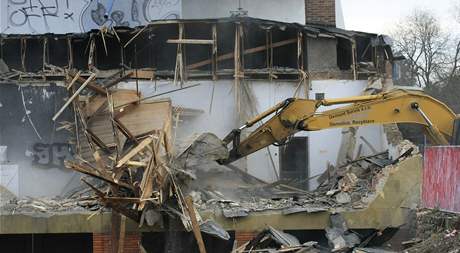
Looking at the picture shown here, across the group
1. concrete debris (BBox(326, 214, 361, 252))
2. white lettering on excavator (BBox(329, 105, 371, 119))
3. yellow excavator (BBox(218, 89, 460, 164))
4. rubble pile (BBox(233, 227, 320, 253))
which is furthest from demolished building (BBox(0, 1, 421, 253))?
rubble pile (BBox(233, 227, 320, 253))

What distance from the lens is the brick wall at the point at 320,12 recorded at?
1966 centimetres

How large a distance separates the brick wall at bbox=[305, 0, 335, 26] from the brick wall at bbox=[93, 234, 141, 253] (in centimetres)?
1031

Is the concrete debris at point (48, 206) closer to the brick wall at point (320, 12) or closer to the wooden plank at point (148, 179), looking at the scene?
the wooden plank at point (148, 179)

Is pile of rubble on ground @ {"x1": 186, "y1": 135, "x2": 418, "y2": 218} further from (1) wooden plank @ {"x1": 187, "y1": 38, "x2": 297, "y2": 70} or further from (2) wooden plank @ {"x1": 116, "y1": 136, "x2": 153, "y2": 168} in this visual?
(1) wooden plank @ {"x1": 187, "y1": 38, "x2": 297, "y2": 70}

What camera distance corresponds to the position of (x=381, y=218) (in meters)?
12.4

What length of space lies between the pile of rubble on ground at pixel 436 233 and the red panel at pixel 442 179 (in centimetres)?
18

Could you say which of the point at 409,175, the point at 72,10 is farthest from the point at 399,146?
the point at 72,10

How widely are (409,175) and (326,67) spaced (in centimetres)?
602

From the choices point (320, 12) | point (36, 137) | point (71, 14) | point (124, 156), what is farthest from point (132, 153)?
point (71, 14)

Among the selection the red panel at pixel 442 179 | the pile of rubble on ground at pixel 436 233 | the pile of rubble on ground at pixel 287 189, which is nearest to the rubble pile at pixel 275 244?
the pile of rubble on ground at pixel 287 189

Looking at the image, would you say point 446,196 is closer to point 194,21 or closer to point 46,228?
point 46,228

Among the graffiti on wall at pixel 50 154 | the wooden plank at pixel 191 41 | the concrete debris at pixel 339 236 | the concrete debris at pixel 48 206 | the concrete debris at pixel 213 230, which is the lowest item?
the concrete debris at pixel 339 236

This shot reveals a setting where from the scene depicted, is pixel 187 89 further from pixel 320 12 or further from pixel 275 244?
pixel 275 244

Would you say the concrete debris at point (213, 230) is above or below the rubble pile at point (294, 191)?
below
